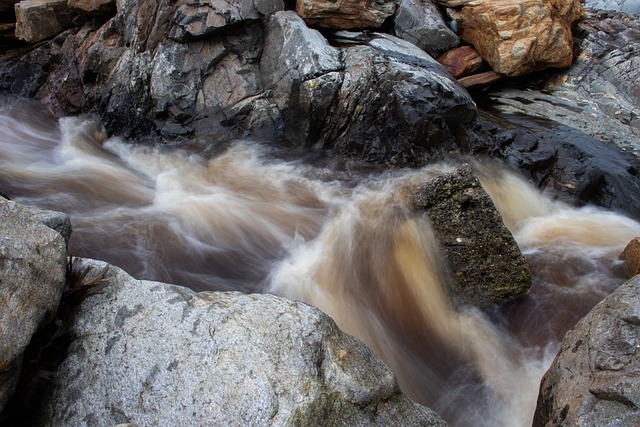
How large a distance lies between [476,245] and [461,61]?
5.92 meters

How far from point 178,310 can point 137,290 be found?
36cm

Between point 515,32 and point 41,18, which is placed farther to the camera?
point 41,18

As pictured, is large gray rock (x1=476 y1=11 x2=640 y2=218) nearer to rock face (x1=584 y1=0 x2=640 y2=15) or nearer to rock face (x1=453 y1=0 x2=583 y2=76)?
rock face (x1=453 y1=0 x2=583 y2=76)

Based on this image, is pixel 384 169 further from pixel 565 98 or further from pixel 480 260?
pixel 565 98

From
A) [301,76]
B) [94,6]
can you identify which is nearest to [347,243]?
[301,76]

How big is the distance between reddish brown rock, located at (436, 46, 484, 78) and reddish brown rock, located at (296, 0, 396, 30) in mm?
1474

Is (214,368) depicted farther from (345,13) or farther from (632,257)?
(345,13)

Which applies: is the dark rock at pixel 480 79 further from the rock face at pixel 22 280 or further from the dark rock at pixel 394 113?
the rock face at pixel 22 280

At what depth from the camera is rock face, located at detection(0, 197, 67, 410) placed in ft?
8.46

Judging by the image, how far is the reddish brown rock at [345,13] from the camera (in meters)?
8.41

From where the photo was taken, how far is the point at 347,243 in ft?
20.0

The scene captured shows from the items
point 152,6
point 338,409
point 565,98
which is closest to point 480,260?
point 338,409

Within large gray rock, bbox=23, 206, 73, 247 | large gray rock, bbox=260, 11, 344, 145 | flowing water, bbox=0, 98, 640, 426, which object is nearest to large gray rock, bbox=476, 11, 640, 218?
flowing water, bbox=0, 98, 640, 426

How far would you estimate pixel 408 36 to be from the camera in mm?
9266
